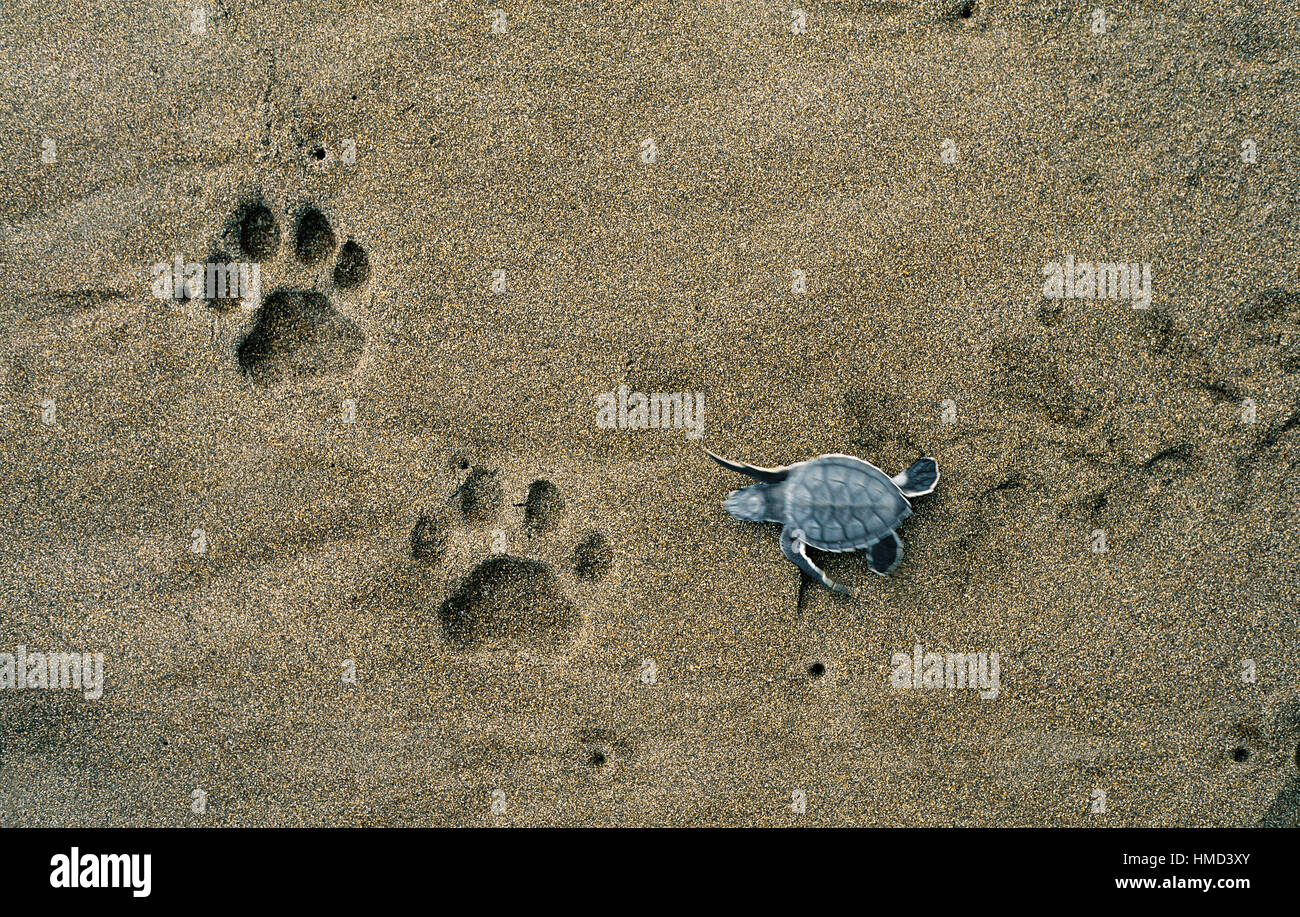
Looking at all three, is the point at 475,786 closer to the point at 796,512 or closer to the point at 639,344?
the point at 796,512

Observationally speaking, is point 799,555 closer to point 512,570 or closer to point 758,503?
point 758,503

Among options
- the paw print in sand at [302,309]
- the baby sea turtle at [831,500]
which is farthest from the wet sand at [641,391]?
the baby sea turtle at [831,500]

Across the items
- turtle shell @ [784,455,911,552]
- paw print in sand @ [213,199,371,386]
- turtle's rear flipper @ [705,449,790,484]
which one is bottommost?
turtle shell @ [784,455,911,552]

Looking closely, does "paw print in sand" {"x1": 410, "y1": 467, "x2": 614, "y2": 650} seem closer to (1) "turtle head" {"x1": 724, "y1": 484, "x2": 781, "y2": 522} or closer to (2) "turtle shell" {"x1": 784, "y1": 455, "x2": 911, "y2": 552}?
(1) "turtle head" {"x1": 724, "y1": 484, "x2": 781, "y2": 522}

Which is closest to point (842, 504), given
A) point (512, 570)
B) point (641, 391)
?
point (641, 391)

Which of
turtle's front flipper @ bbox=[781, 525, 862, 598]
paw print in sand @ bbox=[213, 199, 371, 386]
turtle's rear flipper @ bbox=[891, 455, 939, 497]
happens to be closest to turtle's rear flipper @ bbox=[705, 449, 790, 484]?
turtle's front flipper @ bbox=[781, 525, 862, 598]
